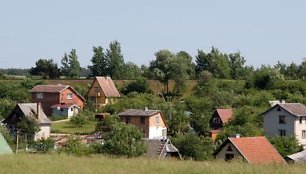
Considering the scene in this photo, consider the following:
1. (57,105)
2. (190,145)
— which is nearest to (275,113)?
(190,145)

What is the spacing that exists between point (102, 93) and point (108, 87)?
160 cm

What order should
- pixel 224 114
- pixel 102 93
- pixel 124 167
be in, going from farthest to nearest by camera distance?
pixel 102 93
pixel 224 114
pixel 124 167

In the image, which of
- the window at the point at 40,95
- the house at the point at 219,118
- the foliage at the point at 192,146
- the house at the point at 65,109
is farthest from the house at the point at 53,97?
the foliage at the point at 192,146

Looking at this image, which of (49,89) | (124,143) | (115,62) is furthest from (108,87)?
(124,143)

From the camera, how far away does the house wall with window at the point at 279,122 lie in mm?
48875

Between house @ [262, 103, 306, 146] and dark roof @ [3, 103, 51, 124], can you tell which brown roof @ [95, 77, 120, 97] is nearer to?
dark roof @ [3, 103, 51, 124]

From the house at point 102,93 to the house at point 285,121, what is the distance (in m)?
24.0

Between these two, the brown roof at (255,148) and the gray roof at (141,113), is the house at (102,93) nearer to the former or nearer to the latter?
the gray roof at (141,113)

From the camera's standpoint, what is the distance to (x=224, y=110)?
5416cm

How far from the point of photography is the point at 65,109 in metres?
65.1

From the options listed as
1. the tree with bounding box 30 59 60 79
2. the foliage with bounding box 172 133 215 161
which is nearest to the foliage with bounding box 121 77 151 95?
the tree with bounding box 30 59 60 79

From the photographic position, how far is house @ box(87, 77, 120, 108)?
232ft

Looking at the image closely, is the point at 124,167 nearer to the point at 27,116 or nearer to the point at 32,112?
the point at 27,116

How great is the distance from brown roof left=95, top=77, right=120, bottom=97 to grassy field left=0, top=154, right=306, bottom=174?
58746mm
